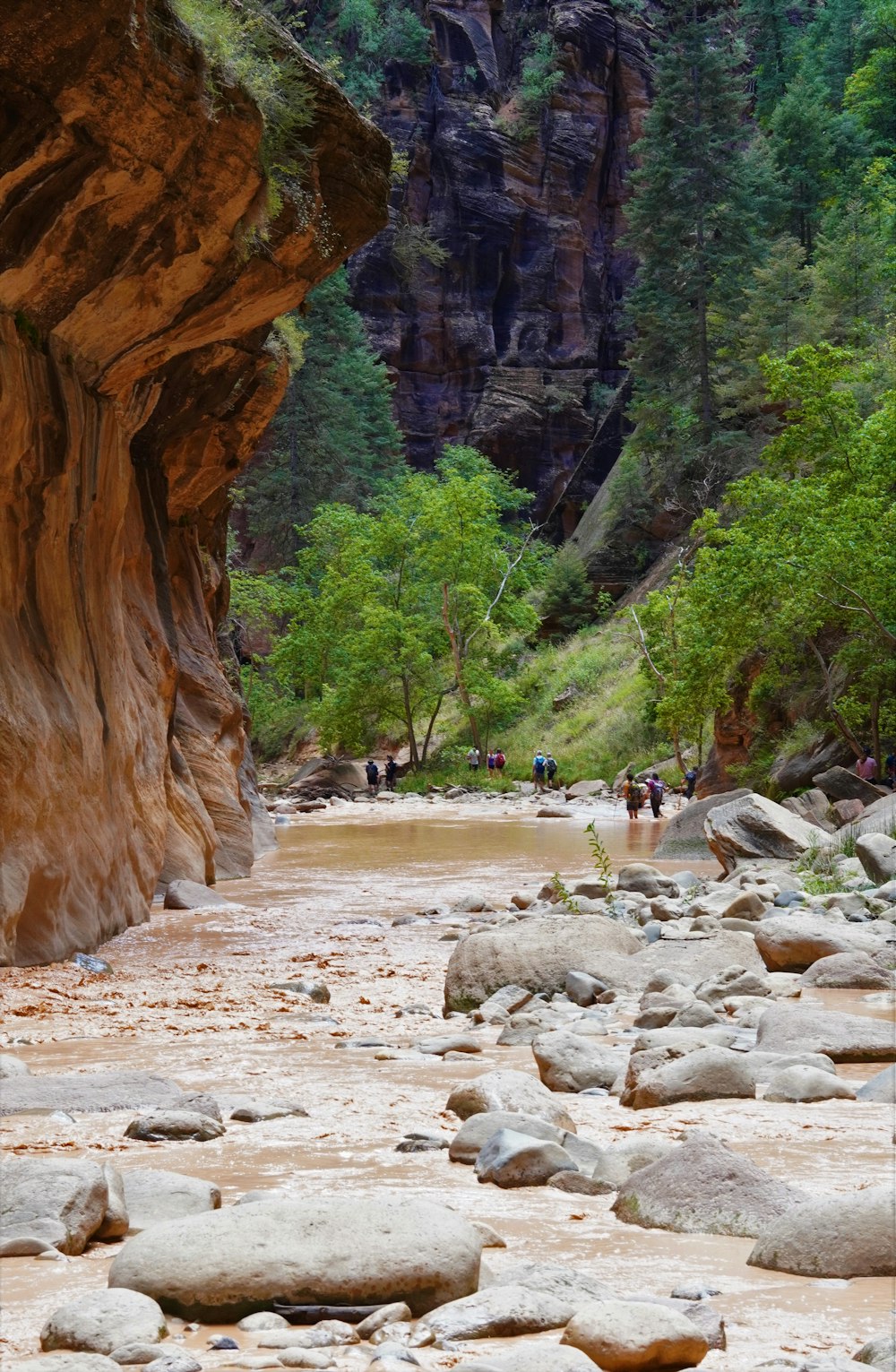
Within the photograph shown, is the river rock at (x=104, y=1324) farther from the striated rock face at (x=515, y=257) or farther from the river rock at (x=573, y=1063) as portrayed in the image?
the striated rock face at (x=515, y=257)

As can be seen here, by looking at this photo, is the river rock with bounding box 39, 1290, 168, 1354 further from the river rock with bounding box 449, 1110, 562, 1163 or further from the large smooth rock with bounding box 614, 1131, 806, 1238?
the river rock with bounding box 449, 1110, 562, 1163

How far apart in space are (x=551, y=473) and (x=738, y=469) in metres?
23.0

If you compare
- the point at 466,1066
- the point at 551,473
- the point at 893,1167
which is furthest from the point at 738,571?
the point at 551,473

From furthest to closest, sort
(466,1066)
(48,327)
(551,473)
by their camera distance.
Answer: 1. (551,473)
2. (48,327)
3. (466,1066)

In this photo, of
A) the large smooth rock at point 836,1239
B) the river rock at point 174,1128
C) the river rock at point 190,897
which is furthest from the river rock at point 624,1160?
the river rock at point 190,897

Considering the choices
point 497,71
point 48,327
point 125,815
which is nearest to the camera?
point 48,327

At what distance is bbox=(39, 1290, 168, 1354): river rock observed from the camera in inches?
118

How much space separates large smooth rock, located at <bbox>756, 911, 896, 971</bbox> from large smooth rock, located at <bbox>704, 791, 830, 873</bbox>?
540cm

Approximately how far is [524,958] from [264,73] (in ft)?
28.0

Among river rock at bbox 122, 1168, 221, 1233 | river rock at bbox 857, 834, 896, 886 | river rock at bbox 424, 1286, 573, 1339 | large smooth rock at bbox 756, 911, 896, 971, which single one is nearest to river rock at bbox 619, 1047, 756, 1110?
river rock at bbox 122, 1168, 221, 1233

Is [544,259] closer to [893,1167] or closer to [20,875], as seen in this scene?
[20,875]

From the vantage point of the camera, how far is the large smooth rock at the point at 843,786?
71.4ft

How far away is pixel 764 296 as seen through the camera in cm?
4494

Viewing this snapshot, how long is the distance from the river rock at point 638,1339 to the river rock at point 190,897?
12.7m
